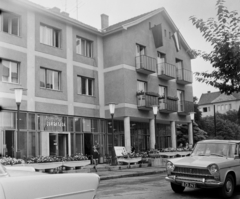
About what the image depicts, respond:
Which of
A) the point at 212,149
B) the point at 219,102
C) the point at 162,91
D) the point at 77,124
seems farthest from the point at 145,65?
the point at 219,102

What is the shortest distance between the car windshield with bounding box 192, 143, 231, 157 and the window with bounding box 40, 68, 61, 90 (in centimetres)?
1391

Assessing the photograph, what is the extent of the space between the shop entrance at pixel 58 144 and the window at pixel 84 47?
6.52 metres

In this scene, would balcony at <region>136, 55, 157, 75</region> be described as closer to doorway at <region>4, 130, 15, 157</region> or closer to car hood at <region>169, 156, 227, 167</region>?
doorway at <region>4, 130, 15, 157</region>

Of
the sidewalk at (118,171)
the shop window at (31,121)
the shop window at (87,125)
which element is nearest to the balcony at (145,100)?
the shop window at (87,125)

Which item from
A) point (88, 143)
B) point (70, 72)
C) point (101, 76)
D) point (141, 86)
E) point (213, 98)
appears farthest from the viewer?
point (213, 98)

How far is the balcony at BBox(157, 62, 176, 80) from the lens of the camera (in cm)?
2879

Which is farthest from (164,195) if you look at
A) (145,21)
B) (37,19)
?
(145,21)

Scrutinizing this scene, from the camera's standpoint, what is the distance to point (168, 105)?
28859 millimetres

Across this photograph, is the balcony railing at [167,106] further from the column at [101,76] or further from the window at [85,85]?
the window at [85,85]

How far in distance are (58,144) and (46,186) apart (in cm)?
2015

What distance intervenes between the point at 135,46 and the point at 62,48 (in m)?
6.22

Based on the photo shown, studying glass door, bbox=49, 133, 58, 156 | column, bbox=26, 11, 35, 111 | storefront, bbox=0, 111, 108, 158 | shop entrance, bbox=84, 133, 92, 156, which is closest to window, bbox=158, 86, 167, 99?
storefront, bbox=0, 111, 108, 158

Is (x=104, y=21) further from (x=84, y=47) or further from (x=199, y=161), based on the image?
(x=199, y=161)

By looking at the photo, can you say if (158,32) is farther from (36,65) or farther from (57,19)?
(36,65)
